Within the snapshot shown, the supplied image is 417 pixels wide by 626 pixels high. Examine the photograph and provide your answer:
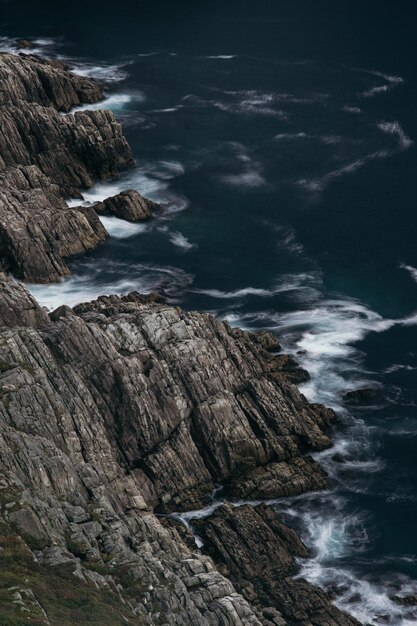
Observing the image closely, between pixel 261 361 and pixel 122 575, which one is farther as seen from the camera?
pixel 261 361

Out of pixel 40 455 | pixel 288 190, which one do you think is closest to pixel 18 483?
pixel 40 455

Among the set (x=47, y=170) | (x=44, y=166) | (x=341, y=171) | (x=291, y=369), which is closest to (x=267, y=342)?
(x=291, y=369)

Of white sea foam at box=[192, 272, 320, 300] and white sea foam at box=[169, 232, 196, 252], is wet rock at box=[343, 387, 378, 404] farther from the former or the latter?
white sea foam at box=[169, 232, 196, 252]

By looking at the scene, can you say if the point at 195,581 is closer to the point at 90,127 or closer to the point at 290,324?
the point at 290,324

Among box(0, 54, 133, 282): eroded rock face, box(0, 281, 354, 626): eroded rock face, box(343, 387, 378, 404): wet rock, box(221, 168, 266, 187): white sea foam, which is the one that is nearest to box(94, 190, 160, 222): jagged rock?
box(0, 54, 133, 282): eroded rock face

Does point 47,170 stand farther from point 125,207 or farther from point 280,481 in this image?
point 280,481

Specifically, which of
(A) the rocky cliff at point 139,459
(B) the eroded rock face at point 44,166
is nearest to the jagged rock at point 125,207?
(B) the eroded rock face at point 44,166
